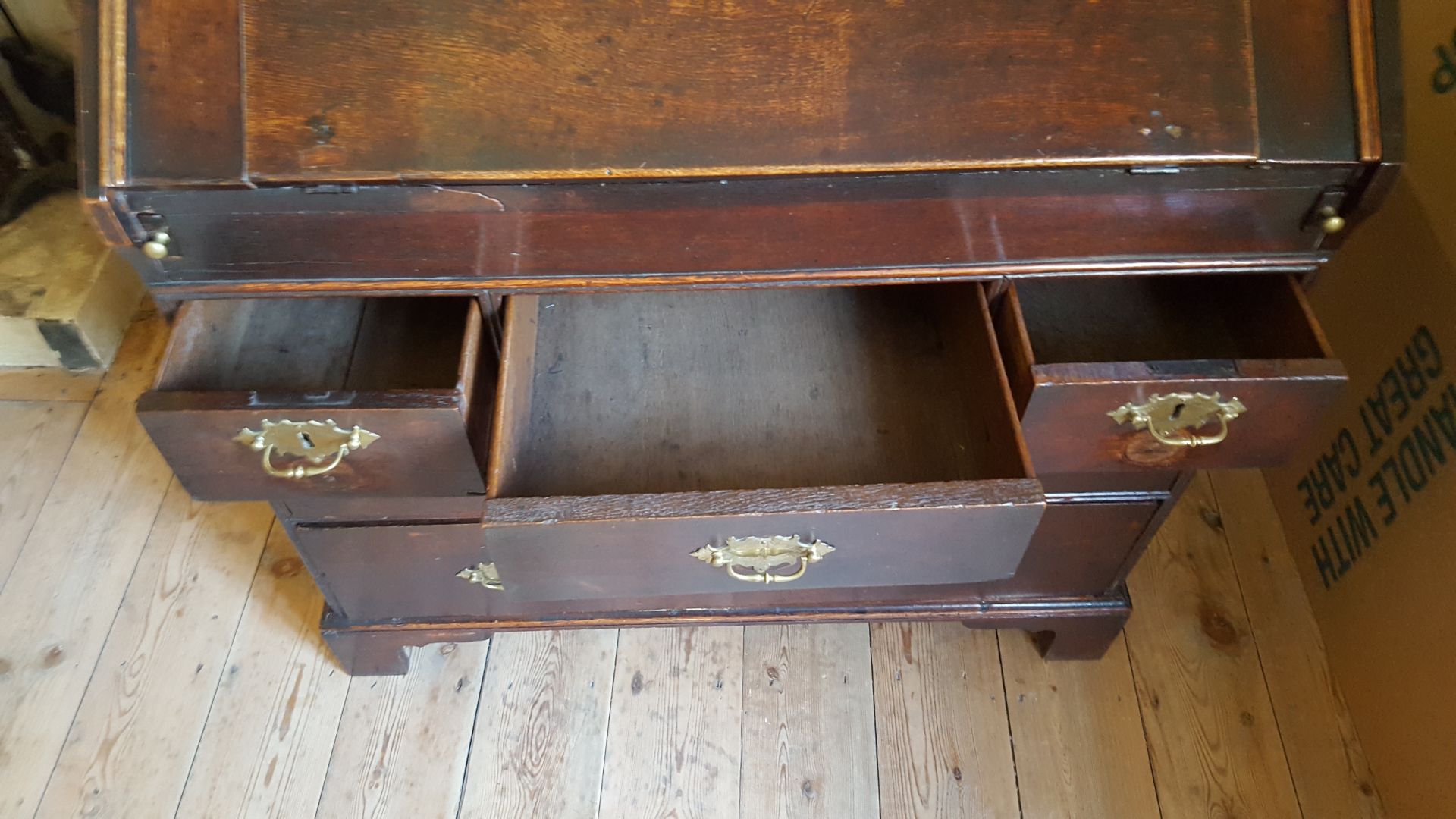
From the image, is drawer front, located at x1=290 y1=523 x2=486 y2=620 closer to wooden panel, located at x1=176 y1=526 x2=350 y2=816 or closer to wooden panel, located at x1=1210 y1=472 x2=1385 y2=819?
wooden panel, located at x1=176 y1=526 x2=350 y2=816

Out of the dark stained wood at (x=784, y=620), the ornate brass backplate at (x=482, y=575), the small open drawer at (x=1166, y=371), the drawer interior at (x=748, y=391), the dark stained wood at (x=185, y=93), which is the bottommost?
the dark stained wood at (x=784, y=620)

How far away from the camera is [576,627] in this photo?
1.18 metres

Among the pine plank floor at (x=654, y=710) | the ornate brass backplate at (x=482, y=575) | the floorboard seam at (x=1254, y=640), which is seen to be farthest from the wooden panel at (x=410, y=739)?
the floorboard seam at (x=1254, y=640)

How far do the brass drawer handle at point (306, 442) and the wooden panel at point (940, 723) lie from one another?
76 cm

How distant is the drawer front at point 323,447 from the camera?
0.83 m

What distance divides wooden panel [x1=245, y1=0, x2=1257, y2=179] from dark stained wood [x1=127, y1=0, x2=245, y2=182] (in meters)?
0.02

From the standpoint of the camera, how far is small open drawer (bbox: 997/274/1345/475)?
2.73 ft

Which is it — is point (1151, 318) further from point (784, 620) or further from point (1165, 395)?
point (784, 620)

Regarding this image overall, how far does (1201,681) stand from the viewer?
127 cm

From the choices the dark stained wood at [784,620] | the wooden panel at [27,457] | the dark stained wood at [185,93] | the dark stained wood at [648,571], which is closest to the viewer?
the dark stained wood at [185,93]

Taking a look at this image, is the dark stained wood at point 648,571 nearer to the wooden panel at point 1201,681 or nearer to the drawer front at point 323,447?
the drawer front at point 323,447

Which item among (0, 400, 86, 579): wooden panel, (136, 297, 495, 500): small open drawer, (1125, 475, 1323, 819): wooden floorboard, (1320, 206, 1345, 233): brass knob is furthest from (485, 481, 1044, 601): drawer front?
(0, 400, 86, 579): wooden panel

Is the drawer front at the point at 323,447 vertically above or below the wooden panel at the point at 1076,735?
above

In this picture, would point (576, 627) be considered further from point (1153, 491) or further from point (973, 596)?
point (1153, 491)
